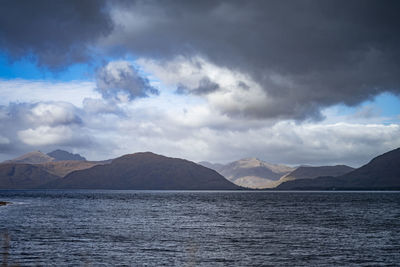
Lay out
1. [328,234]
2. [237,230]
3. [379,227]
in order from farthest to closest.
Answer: [379,227]
[237,230]
[328,234]

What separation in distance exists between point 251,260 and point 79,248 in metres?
22.6

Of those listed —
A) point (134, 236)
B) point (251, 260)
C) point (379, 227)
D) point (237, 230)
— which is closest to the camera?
point (251, 260)

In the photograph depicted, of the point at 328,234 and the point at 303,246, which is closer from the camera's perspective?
the point at 303,246

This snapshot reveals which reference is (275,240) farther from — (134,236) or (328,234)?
(134,236)

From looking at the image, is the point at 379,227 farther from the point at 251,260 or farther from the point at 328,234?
the point at 251,260

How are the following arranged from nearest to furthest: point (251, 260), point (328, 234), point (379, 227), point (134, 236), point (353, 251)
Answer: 1. point (251, 260)
2. point (353, 251)
3. point (134, 236)
4. point (328, 234)
5. point (379, 227)

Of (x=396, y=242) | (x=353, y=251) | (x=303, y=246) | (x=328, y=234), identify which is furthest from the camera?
(x=328, y=234)

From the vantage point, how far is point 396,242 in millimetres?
57188

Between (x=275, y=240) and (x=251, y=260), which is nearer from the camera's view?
(x=251, y=260)

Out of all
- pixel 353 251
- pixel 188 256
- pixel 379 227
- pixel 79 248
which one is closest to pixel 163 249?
pixel 188 256

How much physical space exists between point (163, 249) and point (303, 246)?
769 inches

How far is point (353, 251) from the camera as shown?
49781 millimetres

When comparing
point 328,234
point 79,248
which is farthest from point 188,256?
point 328,234

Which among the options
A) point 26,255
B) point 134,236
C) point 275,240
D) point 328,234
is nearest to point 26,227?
point 134,236
